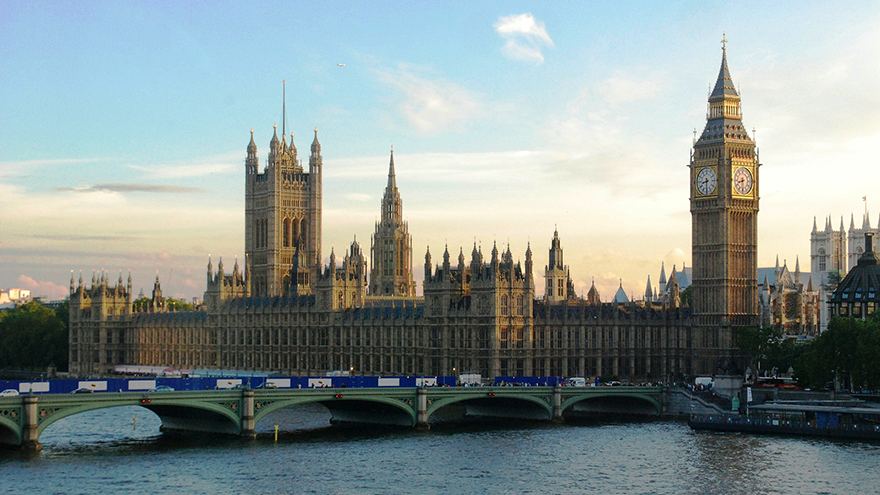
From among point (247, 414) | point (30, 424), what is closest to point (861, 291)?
point (247, 414)

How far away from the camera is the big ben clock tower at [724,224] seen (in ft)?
515

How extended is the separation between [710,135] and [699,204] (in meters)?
8.86

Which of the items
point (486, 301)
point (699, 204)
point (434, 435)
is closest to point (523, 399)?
point (434, 435)

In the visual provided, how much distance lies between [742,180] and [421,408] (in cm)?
6032

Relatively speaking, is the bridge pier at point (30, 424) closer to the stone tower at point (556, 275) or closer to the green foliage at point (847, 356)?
the green foliage at point (847, 356)

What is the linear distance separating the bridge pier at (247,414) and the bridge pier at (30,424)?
18234 mm

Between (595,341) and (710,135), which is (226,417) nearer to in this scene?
(595,341)

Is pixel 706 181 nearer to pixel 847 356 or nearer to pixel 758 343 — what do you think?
pixel 758 343

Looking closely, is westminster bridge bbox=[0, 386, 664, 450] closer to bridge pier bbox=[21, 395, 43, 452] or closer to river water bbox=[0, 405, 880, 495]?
bridge pier bbox=[21, 395, 43, 452]

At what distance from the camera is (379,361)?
168 meters

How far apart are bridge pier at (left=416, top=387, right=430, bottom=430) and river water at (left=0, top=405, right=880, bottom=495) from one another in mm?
2182

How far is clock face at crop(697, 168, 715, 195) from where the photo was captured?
157500mm

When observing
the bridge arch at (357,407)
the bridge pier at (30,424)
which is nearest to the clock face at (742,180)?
the bridge arch at (357,407)

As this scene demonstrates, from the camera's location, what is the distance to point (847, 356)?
130000 millimetres
